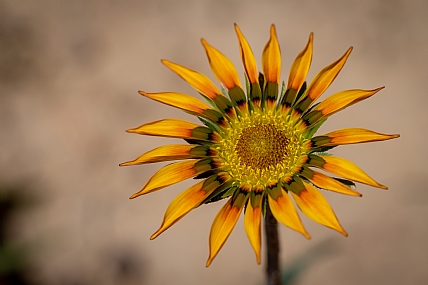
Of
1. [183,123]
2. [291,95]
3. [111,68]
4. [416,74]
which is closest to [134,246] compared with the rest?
[111,68]

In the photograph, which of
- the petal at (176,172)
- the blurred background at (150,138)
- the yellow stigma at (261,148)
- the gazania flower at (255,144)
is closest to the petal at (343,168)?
the gazania flower at (255,144)

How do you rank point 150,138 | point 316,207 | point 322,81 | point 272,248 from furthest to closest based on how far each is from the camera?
point 150,138 → point 272,248 → point 322,81 → point 316,207

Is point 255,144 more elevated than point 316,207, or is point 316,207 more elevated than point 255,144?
point 255,144

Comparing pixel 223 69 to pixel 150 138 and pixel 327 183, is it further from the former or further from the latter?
pixel 150 138

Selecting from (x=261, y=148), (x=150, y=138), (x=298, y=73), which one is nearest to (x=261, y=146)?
(x=261, y=148)

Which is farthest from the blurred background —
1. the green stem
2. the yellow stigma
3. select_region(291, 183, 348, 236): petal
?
select_region(291, 183, 348, 236): petal

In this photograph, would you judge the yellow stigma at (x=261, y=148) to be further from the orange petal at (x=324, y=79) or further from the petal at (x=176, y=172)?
the orange petal at (x=324, y=79)

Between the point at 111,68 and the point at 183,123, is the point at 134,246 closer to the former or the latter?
the point at 111,68
